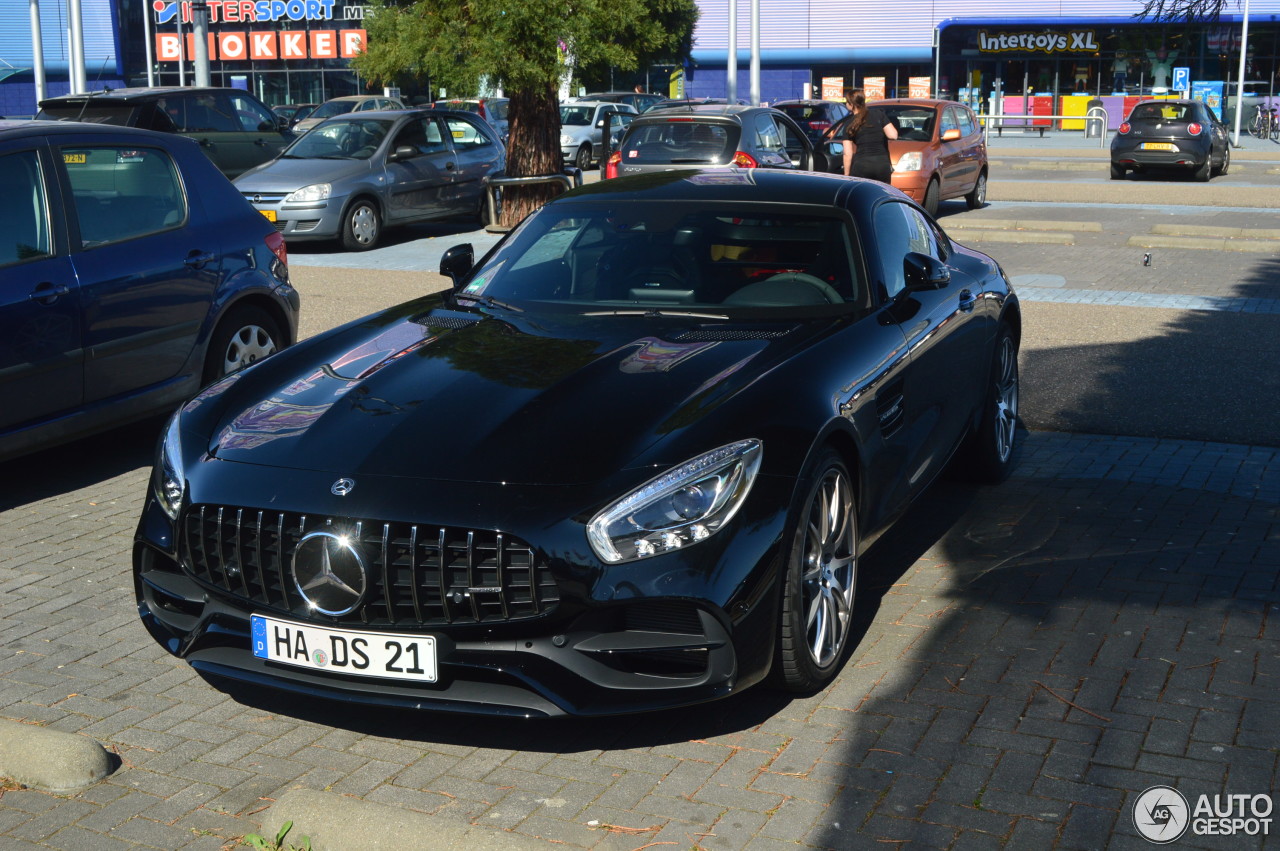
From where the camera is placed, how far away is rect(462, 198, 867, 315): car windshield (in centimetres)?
514

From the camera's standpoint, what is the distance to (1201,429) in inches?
303

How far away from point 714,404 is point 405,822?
1496 millimetres

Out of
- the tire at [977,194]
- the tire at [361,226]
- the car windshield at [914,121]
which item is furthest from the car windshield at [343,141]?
the tire at [977,194]

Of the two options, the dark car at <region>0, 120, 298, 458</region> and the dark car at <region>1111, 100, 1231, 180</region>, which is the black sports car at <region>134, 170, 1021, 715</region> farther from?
the dark car at <region>1111, 100, 1231, 180</region>

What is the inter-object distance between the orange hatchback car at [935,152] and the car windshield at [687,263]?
1282 centimetres

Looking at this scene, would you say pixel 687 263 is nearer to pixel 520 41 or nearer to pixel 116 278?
pixel 116 278

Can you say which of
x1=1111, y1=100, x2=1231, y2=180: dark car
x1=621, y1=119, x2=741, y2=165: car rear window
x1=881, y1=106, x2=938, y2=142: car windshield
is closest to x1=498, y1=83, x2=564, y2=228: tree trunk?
x1=621, y1=119, x2=741, y2=165: car rear window

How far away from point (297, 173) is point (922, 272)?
12303 millimetres

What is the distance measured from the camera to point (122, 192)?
23.0 ft

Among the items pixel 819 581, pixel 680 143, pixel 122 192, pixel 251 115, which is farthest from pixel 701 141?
pixel 819 581

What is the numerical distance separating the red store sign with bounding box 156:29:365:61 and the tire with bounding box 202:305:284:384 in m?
50.3

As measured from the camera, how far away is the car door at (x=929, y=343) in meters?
5.19

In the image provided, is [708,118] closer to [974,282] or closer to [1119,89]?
[974,282]

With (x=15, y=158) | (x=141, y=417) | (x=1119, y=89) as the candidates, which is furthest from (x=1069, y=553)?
(x=1119, y=89)
